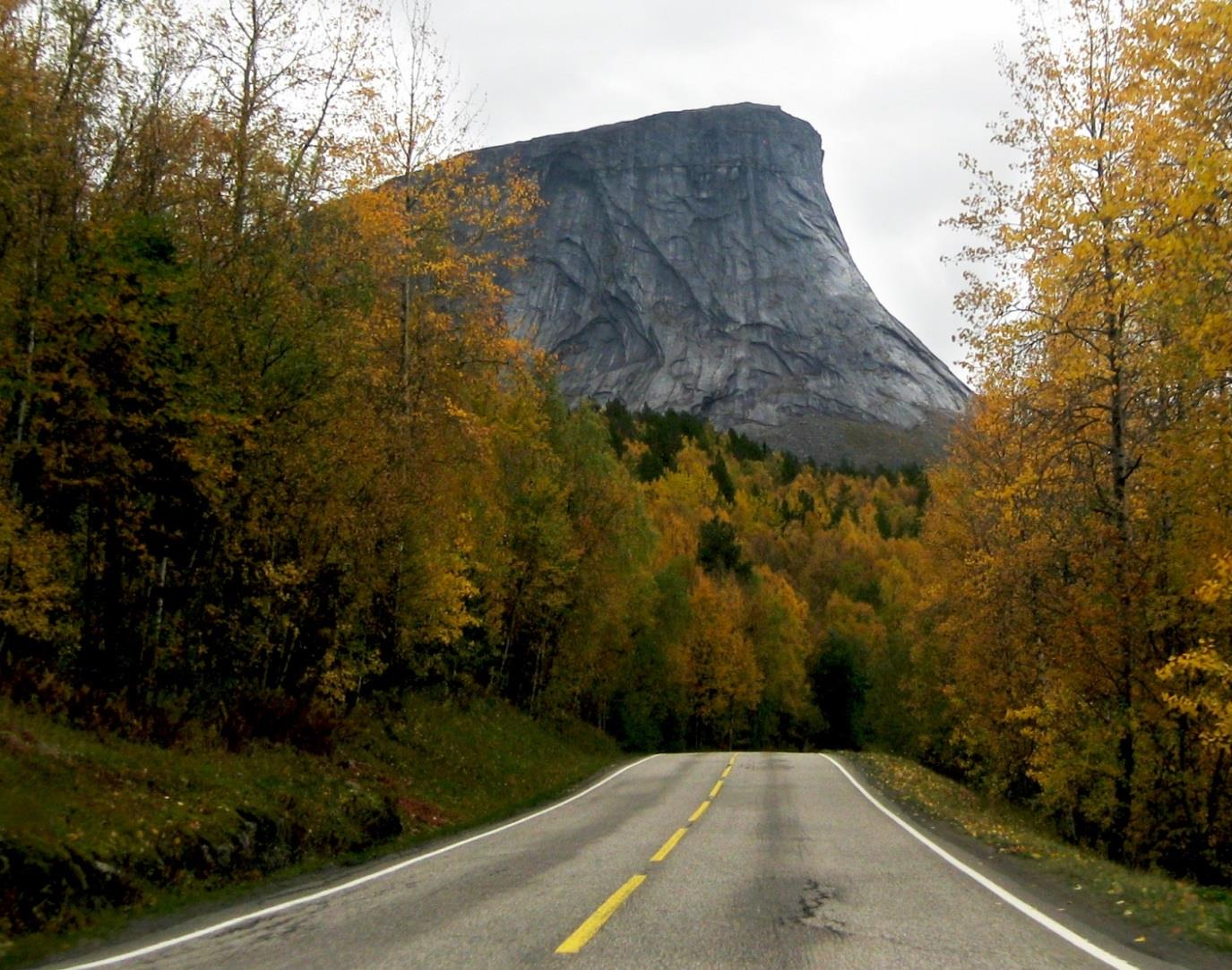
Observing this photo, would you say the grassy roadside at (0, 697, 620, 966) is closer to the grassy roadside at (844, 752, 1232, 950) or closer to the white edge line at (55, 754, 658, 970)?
the white edge line at (55, 754, 658, 970)

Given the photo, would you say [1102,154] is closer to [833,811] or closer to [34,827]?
[833,811]

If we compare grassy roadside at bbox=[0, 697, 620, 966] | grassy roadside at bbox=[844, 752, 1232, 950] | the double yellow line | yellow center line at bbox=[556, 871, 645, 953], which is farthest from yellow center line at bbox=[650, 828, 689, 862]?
grassy roadside at bbox=[844, 752, 1232, 950]

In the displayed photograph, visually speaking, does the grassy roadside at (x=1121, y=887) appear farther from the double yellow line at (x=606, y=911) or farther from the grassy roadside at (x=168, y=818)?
the grassy roadside at (x=168, y=818)

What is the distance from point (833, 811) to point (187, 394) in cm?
1294

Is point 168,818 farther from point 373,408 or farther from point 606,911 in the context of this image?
point 373,408

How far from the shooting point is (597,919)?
26.2 feet

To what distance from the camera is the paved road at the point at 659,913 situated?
22.5 feet

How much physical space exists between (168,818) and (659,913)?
637 cm

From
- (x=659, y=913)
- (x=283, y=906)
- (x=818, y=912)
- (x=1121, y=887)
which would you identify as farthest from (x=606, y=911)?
(x=1121, y=887)

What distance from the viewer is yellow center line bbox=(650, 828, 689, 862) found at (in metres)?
11.6

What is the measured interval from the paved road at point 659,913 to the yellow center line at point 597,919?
0.07 feet

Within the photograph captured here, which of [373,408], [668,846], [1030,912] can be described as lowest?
[668,846]

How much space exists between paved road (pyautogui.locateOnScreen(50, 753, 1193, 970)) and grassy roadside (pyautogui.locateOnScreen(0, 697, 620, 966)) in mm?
1232

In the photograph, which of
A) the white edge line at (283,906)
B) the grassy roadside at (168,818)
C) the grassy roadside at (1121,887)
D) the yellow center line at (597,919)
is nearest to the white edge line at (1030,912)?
the grassy roadside at (1121,887)
